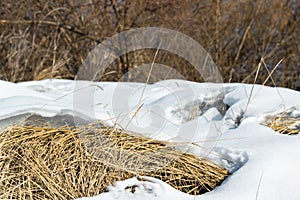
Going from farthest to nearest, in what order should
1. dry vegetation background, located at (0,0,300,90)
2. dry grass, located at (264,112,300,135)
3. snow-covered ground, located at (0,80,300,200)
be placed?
dry vegetation background, located at (0,0,300,90) → dry grass, located at (264,112,300,135) → snow-covered ground, located at (0,80,300,200)

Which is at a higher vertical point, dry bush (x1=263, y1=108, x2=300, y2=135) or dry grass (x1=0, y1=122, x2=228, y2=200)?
dry bush (x1=263, y1=108, x2=300, y2=135)

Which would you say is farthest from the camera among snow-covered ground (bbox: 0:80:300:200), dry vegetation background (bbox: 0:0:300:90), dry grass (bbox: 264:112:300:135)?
dry vegetation background (bbox: 0:0:300:90)

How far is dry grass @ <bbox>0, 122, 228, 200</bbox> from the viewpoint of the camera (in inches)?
64.8

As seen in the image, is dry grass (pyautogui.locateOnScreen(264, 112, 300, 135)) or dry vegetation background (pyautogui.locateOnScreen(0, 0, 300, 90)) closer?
dry grass (pyautogui.locateOnScreen(264, 112, 300, 135))

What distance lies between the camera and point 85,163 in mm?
1716

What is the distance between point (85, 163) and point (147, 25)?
3.19 meters

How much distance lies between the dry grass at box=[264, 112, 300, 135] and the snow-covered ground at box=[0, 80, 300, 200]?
4 centimetres

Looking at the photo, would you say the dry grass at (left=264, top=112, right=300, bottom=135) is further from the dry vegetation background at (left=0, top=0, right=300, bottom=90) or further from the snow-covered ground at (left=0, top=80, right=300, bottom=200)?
the dry vegetation background at (left=0, top=0, right=300, bottom=90)

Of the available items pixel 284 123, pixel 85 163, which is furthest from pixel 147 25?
pixel 85 163

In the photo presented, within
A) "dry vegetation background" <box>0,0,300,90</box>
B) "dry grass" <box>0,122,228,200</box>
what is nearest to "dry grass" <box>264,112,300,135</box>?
"dry grass" <box>0,122,228,200</box>

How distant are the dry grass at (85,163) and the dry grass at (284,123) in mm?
412

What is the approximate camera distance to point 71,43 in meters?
4.98

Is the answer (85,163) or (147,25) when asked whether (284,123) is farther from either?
(147,25)

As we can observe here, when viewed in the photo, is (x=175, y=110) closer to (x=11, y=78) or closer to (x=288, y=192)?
(x=288, y=192)
